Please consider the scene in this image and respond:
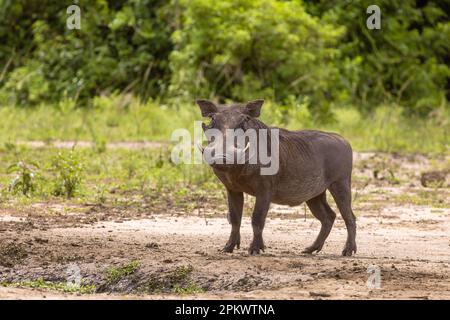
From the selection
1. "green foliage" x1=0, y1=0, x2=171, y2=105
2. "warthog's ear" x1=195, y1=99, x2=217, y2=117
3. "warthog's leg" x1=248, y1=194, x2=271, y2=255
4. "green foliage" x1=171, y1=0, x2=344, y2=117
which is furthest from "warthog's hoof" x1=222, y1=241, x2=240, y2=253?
"green foliage" x1=0, y1=0, x2=171, y2=105

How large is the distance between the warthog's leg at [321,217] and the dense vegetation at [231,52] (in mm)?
8860

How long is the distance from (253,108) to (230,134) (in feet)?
1.35

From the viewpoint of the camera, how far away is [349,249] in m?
7.82

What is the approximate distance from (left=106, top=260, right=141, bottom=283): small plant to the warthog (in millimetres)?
815

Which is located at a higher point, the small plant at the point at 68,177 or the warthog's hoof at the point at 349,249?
the small plant at the point at 68,177

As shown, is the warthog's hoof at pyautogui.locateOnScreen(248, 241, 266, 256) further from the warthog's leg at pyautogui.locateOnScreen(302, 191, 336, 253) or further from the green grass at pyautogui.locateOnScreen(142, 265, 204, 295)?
the green grass at pyautogui.locateOnScreen(142, 265, 204, 295)

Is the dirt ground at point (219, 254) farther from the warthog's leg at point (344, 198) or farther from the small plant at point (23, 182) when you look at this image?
the small plant at point (23, 182)

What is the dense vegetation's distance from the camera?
17.4 m

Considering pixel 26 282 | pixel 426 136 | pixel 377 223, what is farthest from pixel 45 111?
pixel 26 282

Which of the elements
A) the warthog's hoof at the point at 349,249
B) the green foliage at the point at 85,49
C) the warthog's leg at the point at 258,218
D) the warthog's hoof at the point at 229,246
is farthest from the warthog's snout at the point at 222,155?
the green foliage at the point at 85,49

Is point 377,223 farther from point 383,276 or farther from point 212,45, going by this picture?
point 212,45

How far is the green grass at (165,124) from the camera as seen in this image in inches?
618

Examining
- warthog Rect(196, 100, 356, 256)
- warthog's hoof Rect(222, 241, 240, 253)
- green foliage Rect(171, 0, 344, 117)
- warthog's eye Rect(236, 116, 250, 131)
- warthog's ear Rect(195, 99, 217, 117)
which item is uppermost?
green foliage Rect(171, 0, 344, 117)

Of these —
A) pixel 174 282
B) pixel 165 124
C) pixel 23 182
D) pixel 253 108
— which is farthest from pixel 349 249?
pixel 165 124
